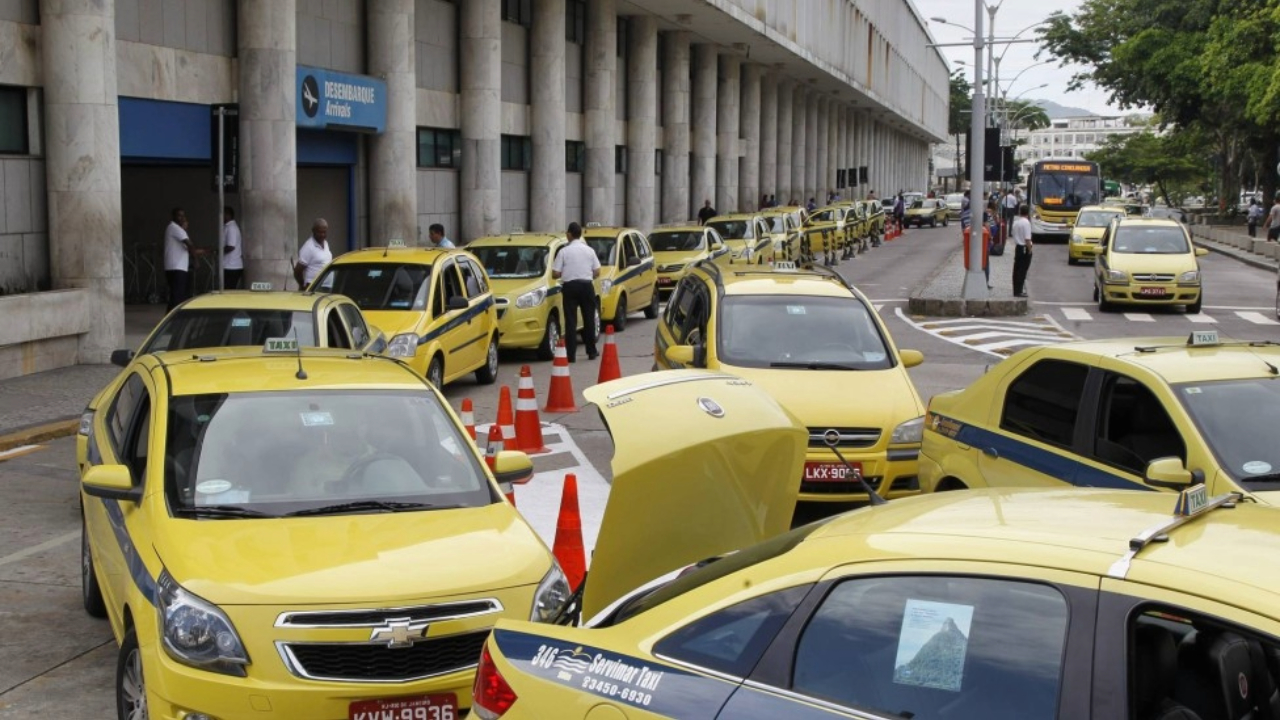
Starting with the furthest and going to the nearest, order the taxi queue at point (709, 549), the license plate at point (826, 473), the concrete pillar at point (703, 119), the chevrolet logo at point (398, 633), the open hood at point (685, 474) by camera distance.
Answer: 1. the concrete pillar at point (703, 119)
2. the license plate at point (826, 473)
3. the chevrolet logo at point (398, 633)
4. the open hood at point (685, 474)
5. the taxi queue at point (709, 549)

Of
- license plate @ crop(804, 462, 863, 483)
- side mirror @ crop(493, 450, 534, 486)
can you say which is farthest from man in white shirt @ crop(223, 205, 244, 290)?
side mirror @ crop(493, 450, 534, 486)

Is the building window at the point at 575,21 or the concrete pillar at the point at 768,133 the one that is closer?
the building window at the point at 575,21

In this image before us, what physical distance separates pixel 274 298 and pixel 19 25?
7.60 m

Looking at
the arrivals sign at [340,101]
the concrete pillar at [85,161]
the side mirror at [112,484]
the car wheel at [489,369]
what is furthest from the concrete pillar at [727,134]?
the side mirror at [112,484]

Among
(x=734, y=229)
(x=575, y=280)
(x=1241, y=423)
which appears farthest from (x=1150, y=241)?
(x=1241, y=423)

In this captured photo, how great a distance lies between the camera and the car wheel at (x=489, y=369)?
60.8ft

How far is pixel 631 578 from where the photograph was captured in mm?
5410

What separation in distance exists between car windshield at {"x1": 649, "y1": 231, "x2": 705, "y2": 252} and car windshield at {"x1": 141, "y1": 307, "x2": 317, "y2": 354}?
18.8 m

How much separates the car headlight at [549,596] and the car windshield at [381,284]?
10.5m

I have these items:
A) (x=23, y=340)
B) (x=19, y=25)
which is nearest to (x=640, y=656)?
(x=23, y=340)

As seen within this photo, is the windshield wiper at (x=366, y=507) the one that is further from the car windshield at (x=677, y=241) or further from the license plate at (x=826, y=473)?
the car windshield at (x=677, y=241)

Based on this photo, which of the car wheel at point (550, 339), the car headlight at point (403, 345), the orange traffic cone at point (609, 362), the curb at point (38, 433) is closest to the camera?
the curb at point (38, 433)

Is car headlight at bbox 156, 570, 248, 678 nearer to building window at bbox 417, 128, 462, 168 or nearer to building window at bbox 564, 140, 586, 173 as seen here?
building window at bbox 417, 128, 462, 168

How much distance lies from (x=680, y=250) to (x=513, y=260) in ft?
30.8
